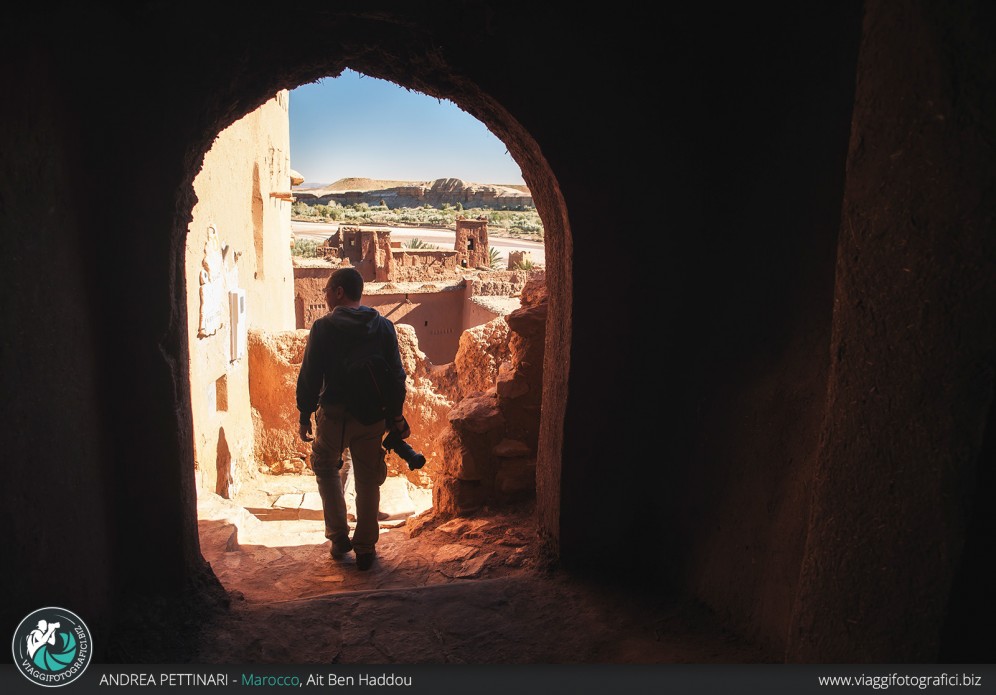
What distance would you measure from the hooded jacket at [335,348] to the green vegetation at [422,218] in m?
42.4

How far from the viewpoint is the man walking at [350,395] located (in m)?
3.54

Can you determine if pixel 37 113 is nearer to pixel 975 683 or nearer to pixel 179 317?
pixel 179 317

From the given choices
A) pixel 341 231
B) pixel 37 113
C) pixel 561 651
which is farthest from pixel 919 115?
pixel 341 231

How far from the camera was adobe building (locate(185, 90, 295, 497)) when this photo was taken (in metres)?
5.82

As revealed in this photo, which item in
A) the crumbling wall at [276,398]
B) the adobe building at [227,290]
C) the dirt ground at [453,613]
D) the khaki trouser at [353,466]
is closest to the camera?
the dirt ground at [453,613]

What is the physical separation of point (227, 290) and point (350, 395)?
12.9 ft

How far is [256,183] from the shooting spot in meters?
9.79

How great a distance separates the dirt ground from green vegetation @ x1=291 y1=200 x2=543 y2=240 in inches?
1673

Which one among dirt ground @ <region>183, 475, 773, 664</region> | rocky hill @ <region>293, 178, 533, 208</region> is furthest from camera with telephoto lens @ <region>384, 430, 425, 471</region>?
rocky hill @ <region>293, 178, 533, 208</region>

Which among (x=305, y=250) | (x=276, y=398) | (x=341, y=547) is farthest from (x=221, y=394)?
(x=305, y=250)

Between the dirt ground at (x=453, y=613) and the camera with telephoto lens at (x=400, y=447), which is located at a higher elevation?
the camera with telephoto lens at (x=400, y=447)

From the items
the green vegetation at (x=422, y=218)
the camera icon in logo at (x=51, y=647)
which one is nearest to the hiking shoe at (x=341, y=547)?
the camera icon in logo at (x=51, y=647)

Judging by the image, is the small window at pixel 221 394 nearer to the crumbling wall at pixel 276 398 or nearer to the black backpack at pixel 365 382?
the crumbling wall at pixel 276 398

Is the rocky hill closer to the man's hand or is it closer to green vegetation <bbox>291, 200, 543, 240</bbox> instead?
green vegetation <bbox>291, 200, 543, 240</bbox>
